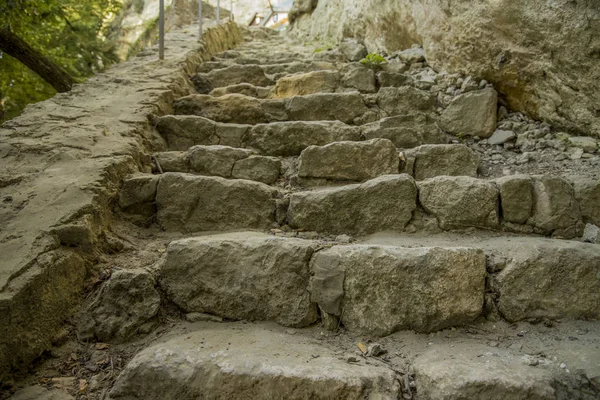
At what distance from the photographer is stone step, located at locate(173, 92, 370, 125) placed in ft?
9.30

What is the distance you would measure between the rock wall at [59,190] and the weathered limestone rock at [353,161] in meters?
1.06

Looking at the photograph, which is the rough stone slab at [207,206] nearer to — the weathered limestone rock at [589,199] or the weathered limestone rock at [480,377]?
the weathered limestone rock at [480,377]

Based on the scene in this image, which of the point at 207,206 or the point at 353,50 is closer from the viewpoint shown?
the point at 207,206

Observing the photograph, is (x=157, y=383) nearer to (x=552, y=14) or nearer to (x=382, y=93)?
(x=382, y=93)

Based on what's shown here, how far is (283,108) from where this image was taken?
2.93m

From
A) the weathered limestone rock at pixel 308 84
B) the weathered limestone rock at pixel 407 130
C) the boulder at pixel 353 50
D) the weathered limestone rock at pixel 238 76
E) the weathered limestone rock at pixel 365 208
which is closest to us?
the weathered limestone rock at pixel 365 208

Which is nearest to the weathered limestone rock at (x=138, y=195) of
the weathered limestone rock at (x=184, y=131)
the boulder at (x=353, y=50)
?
the weathered limestone rock at (x=184, y=131)

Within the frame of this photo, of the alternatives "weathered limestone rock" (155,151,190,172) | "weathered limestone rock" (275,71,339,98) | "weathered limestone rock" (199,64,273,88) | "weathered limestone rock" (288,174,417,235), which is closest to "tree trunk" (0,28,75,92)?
"weathered limestone rock" (199,64,273,88)

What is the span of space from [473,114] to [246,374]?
236cm

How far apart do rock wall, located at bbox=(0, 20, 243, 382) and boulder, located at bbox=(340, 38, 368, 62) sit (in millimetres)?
2507

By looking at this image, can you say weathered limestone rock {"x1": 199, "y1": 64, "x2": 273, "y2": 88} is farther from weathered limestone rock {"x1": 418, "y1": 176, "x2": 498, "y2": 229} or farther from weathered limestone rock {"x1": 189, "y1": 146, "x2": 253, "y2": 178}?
weathered limestone rock {"x1": 418, "y1": 176, "x2": 498, "y2": 229}

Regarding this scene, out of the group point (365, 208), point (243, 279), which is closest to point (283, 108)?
point (365, 208)

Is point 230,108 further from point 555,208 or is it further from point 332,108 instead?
point 555,208

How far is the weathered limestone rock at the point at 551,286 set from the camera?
4.48 ft
